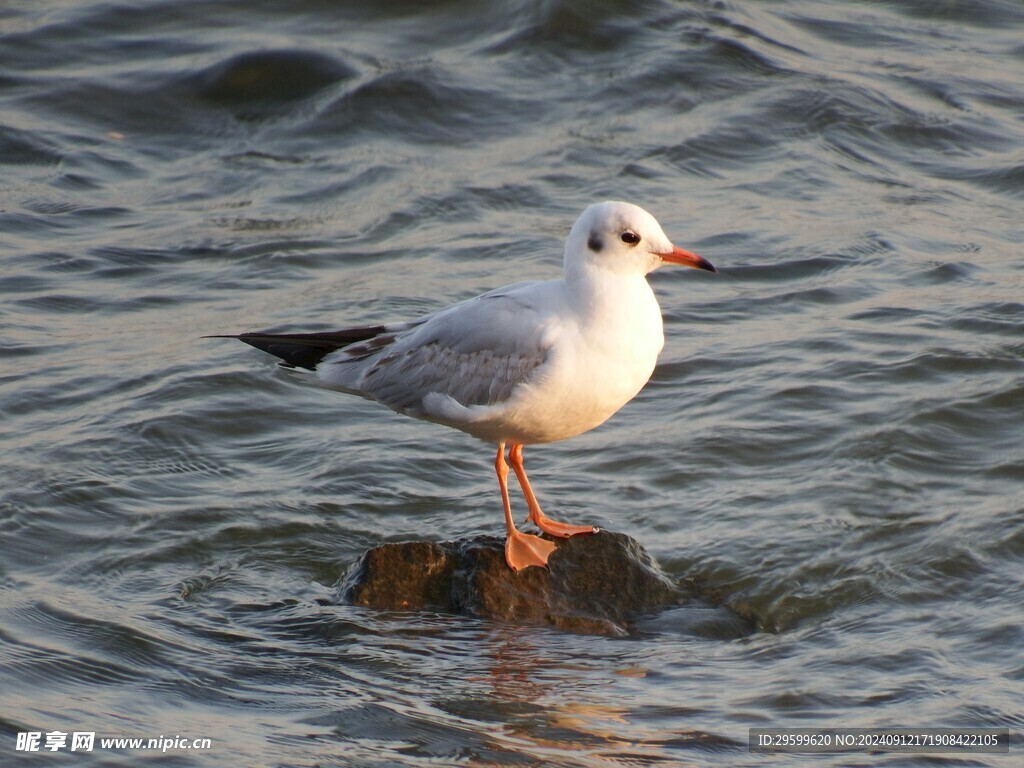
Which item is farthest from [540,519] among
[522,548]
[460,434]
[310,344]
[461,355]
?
[460,434]

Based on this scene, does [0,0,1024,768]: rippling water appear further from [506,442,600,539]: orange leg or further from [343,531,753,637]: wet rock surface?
[506,442,600,539]: orange leg

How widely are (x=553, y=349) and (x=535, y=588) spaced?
0.92 m

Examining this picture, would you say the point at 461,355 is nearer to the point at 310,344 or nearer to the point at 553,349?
the point at 553,349

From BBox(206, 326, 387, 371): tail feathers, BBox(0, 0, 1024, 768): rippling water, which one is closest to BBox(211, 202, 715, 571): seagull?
BBox(206, 326, 387, 371): tail feathers

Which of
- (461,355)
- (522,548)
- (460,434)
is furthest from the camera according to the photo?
(460,434)

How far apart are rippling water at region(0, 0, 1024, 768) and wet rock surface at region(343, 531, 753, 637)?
0.13 meters

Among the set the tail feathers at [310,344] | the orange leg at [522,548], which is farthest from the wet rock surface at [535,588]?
the tail feathers at [310,344]

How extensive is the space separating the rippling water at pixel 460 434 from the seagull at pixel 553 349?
0.82m

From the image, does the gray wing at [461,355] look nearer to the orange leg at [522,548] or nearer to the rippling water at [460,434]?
the orange leg at [522,548]

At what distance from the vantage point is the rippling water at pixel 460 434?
5090mm

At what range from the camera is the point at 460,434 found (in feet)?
26.0

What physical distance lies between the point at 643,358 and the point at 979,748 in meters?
1.86

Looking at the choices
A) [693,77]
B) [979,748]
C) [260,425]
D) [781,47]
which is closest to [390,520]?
[260,425]

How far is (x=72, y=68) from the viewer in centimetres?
1285
